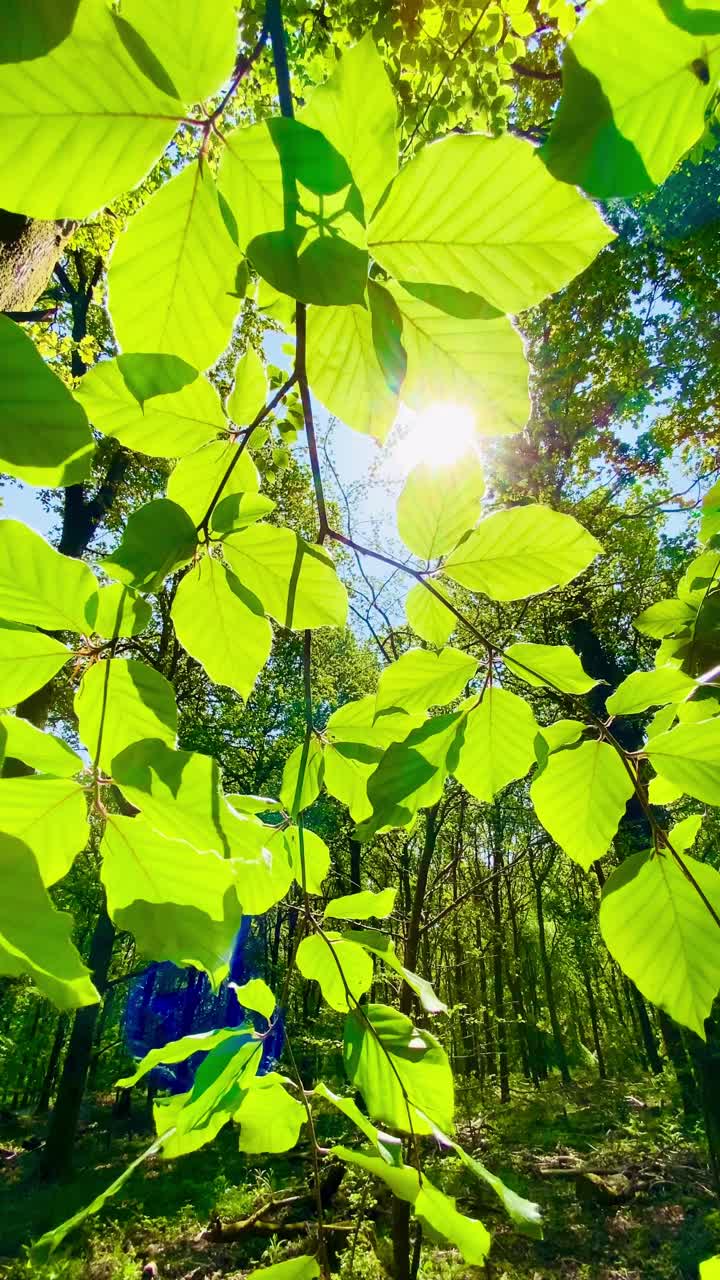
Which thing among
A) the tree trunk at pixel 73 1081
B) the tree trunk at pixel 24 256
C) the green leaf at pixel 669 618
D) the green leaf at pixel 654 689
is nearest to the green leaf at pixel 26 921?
the green leaf at pixel 654 689

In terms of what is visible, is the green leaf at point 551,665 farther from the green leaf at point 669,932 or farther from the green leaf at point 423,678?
the green leaf at point 669,932

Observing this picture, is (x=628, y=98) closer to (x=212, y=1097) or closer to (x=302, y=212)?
(x=302, y=212)

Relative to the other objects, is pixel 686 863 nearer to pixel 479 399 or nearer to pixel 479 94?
pixel 479 399

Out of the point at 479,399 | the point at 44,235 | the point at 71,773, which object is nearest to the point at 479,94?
the point at 44,235

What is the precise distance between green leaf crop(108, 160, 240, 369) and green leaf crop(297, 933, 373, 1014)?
0.53 metres

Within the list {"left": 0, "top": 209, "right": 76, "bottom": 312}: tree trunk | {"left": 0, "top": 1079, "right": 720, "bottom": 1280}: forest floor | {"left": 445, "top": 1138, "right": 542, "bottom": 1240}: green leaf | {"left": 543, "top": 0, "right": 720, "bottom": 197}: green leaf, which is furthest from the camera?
{"left": 0, "top": 1079, "right": 720, "bottom": 1280}: forest floor

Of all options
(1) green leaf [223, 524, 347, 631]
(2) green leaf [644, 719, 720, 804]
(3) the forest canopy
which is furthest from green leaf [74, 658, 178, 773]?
(2) green leaf [644, 719, 720, 804]

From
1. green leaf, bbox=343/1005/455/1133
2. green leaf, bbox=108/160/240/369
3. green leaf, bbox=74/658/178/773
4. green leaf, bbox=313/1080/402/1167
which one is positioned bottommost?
green leaf, bbox=313/1080/402/1167

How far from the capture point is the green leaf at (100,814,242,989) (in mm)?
390

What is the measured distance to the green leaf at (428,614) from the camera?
0.67m

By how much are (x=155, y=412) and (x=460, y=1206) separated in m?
9.39

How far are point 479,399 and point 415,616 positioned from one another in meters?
0.34

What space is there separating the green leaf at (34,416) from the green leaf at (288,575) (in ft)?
0.65

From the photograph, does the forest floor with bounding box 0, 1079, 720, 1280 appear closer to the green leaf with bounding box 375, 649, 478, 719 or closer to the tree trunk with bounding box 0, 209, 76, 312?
the green leaf with bounding box 375, 649, 478, 719
